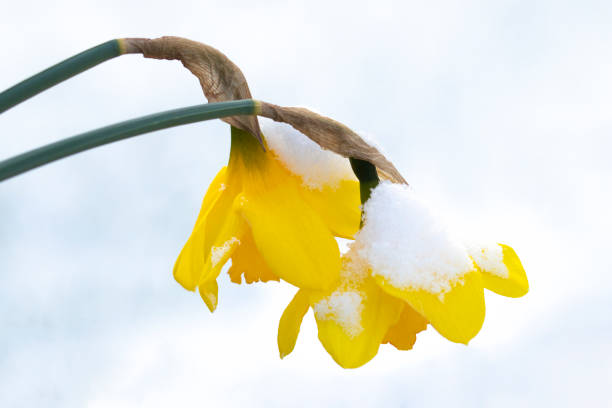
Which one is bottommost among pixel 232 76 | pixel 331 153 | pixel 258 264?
pixel 258 264

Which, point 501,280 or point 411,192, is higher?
point 411,192

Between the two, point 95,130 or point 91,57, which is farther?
point 91,57

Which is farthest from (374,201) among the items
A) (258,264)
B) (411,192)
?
(258,264)

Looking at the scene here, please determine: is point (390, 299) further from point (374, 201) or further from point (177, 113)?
point (177, 113)

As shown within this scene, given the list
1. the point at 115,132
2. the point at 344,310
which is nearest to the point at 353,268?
the point at 344,310
